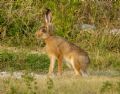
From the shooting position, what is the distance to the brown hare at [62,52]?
11180 mm

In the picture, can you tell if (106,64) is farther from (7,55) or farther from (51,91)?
(51,91)

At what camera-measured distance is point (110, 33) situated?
15.1 m

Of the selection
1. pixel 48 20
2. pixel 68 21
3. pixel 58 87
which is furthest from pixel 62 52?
pixel 68 21

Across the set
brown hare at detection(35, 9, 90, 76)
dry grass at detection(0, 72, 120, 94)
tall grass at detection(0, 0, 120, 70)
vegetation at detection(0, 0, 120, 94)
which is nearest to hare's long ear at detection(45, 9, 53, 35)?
brown hare at detection(35, 9, 90, 76)

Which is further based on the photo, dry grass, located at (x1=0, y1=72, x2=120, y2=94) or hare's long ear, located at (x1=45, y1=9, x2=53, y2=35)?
hare's long ear, located at (x1=45, y1=9, x2=53, y2=35)

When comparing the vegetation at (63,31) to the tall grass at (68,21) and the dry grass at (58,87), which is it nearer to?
the tall grass at (68,21)

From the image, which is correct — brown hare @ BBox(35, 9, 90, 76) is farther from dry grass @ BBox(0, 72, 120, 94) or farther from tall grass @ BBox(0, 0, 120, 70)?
tall grass @ BBox(0, 0, 120, 70)

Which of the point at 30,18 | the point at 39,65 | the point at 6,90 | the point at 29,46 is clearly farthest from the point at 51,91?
the point at 30,18

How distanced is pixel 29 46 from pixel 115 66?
9.42ft

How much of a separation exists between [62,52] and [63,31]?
3903mm

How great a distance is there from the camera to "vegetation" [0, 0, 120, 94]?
41.1ft

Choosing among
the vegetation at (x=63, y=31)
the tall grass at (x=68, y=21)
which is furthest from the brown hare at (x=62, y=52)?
the tall grass at (x=68, y=21)

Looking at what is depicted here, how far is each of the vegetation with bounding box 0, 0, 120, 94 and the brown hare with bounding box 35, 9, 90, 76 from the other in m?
0.32

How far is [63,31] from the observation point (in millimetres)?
15359
